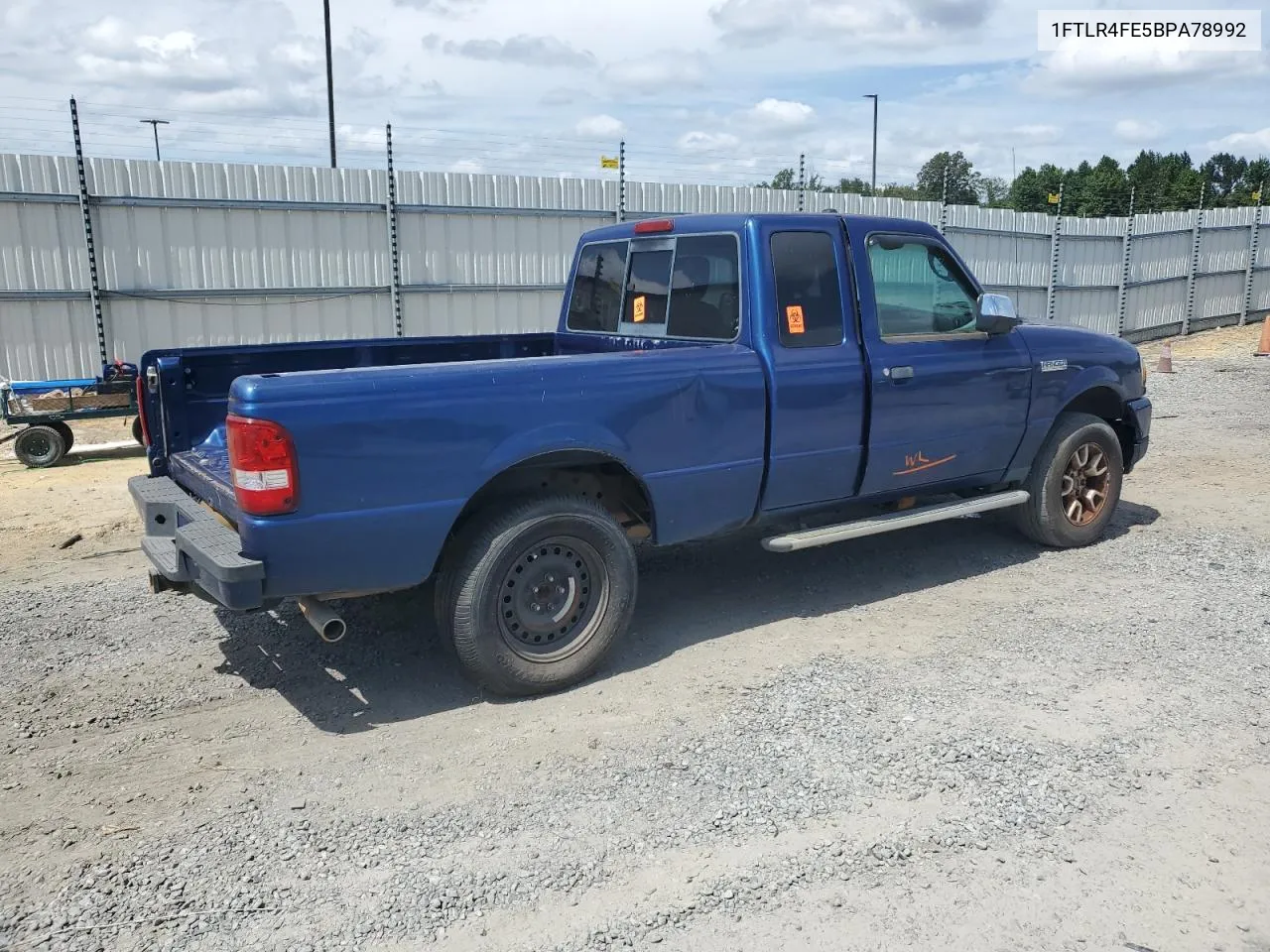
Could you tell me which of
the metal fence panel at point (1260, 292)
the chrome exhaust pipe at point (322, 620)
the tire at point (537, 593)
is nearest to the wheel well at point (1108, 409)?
the tire at point (537, 593)

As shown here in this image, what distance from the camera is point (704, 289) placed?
5488 millimetres

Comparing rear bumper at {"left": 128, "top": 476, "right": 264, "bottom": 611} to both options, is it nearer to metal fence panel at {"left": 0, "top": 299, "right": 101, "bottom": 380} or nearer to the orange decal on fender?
the orange decal on fender

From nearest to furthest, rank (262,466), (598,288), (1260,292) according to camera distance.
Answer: (262,466) → (598,288) → (1260,292)

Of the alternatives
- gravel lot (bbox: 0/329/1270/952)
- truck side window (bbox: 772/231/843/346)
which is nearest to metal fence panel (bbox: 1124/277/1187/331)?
gravel lot (bbox: 0/329/1270/952)

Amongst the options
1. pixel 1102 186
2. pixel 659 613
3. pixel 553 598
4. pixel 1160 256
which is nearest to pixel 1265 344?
pixel 1160 256

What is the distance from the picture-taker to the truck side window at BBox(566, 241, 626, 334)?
616 cm

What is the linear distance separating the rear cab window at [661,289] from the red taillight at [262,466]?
2.34m

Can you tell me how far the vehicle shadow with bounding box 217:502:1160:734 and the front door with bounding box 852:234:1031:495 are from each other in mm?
724

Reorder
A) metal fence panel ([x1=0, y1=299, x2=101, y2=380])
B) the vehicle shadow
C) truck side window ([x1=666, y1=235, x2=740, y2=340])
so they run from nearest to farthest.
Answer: the vehicle shadow → truck side window ([x1=666, y1=235, x2=740, y2=340]) → metal fence panel ([x1=0, y1=299, x2=101, y2=380])

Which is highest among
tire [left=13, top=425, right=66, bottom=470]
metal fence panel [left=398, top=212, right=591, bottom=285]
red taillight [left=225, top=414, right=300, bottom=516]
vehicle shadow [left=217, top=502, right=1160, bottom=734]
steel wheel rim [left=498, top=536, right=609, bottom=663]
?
metal fence panel [left=398, top=212, right=591, bottom=285]

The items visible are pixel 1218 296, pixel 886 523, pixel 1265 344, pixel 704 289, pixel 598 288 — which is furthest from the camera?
pixel 1218 296

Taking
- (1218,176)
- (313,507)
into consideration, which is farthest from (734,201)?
(1218,176)

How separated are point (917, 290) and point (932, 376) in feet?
1.72

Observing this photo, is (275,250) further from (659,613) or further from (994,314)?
(994,314)
